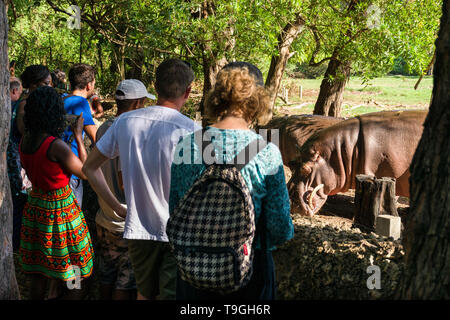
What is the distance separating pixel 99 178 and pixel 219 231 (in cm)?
120

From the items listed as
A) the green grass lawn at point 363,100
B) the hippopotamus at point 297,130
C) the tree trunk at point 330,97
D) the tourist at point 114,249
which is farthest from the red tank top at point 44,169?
the green grass lawn at point 363,100

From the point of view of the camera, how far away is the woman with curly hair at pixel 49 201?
11.1 feet

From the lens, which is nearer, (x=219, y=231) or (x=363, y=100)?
(x=219, y=231)

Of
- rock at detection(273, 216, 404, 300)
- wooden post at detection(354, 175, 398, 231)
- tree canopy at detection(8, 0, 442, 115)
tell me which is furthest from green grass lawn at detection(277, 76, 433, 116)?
rock at detection(273, 216, 404, 300)

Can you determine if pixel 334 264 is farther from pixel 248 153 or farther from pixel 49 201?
pixel 49 201

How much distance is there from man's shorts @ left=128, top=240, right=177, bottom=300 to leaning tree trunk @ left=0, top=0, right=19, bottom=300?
2.78 feet

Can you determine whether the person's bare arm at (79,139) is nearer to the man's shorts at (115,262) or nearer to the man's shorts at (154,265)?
the man's shorts at (115,262)

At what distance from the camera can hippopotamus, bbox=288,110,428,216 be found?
A: 23.6ft

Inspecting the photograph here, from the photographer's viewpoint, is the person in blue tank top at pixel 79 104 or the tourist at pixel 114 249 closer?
the tourist at pixel 114 249

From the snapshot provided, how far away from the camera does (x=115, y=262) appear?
3604 millimetres

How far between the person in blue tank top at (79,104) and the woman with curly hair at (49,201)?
2.17 ft
